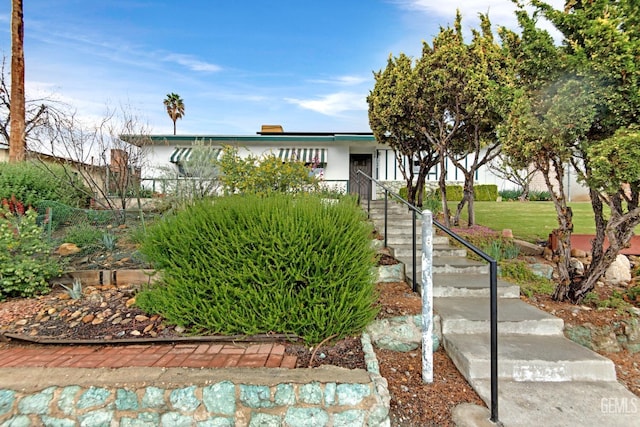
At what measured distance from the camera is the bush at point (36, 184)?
6953 mm

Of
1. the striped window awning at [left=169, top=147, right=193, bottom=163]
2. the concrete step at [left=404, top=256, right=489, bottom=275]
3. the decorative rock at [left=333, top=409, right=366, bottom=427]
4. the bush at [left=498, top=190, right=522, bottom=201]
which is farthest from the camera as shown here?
the bush at [left=498, top=190, right=522, bottom=201]

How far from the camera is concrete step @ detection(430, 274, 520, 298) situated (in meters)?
3.56

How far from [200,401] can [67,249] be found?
439cm

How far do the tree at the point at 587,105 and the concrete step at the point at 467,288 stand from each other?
637mm

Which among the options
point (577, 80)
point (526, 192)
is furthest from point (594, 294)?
point (526, 192)

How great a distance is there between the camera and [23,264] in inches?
141

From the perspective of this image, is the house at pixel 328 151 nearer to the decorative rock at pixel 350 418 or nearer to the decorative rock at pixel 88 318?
the decorative rock at pixel 88 318

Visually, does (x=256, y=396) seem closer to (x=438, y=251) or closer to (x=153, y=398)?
(x=153, y=398)

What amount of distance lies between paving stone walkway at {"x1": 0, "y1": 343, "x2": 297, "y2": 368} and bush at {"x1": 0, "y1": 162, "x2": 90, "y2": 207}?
5.81 m

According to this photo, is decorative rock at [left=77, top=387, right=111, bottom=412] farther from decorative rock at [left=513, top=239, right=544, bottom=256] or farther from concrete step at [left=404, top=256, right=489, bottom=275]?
decorative rock at [left=513, top=239, right=544, bottom=256]

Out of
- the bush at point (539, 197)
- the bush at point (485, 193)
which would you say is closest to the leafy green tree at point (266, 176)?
the bush at point (485, 193)

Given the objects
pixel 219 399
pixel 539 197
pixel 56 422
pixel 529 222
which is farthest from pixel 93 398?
pixel 539 197

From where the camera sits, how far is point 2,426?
1952 mm

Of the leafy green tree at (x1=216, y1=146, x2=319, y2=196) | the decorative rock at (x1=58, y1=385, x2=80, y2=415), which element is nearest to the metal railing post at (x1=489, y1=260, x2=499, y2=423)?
the decorative rock at (x1=58, y1=385, x2=80, y2=415)
